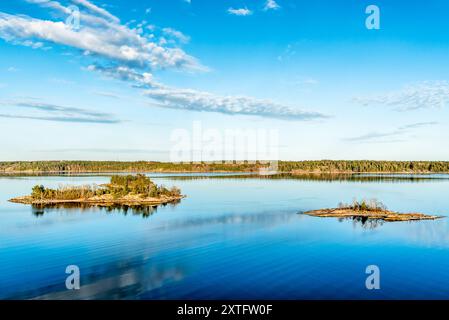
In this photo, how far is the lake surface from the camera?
26.7 metres

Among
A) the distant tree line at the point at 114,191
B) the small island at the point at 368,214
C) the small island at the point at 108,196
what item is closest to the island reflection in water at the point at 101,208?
the small island at the point at 108,196

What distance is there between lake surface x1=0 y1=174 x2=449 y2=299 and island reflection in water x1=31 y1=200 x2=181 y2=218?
343cm

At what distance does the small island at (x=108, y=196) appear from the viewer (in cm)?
8006

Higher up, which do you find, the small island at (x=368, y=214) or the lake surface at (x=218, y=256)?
the small island at (x=368, y=214)

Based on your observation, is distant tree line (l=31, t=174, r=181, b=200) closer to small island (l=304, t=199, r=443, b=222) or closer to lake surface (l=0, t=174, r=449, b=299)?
lake surface (l=0, t=174, r=449, b=299)

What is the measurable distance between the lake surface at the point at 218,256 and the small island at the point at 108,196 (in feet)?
55.5

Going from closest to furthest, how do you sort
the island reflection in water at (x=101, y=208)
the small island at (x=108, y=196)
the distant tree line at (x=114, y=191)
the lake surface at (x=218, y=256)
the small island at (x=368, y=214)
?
the lake surface at (x=218, y=256) < the small island at (x=368, y=214) < the island reflection in water at (x=101, y=208) < the small island at (x=108, y=196) < the distant tree line at (x=114, y=191)

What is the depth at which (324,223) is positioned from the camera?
5347cm

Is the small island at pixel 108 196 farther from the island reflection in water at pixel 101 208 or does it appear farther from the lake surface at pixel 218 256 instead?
the lake surface at pixel 218 256

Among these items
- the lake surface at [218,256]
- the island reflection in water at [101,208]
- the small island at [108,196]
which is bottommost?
the lake surface at [218,256]

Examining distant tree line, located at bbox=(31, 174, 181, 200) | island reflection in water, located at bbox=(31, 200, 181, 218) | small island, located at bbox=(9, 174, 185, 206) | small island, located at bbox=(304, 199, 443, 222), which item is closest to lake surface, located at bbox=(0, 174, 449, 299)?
small island, located at bbox=(304, 199, 443, 222)

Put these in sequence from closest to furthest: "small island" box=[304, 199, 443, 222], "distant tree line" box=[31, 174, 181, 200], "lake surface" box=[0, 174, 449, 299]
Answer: "lake surface" box=[0, 174, 449, 299] → "small island" box=[304, 199, 443, 222] → "distant tree line" box=[31, 174, 181, 200]

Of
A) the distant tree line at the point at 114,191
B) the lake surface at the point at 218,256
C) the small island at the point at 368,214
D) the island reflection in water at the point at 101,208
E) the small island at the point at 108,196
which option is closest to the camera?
the lake surface at the point at 218,256
